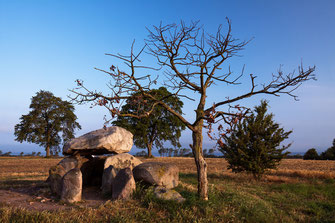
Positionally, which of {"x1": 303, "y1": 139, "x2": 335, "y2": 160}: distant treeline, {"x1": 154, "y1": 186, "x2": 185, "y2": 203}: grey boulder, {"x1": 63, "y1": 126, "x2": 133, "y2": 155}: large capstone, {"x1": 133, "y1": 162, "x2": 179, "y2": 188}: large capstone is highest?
{"x1": 63, "y1": 126, "x2": 133, "y2": 155}: large capstone

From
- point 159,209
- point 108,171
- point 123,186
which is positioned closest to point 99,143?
point 108,171

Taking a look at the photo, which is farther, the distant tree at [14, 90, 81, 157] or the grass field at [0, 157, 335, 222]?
the distant tree at [14, 90, 81, 157]

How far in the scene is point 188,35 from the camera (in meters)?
8.79

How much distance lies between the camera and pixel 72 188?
30.9ft

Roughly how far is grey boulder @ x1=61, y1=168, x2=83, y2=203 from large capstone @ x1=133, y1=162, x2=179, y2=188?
2347mm

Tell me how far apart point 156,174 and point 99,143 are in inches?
124

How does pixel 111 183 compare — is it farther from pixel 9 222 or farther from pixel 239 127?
pixel 239 127

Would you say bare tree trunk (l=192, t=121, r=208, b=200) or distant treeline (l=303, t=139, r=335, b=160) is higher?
bare tree trunk (l=192, t=121, r=208, b=200)

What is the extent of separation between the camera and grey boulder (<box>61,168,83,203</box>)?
9.26 m

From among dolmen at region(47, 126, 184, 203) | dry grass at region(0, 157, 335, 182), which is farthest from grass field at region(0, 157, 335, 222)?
dry grass at region(0, 157, 335, 182)

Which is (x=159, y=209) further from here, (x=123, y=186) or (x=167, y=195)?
(x=123, y=186)

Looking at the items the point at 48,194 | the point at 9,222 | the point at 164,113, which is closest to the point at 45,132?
the point at 164,113

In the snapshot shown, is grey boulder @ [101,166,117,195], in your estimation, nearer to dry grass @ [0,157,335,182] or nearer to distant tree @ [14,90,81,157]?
dry grass @ [0,157,335,182]

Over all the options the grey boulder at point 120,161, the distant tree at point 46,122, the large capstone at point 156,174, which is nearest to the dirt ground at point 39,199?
the grey boulder at point 120,161
